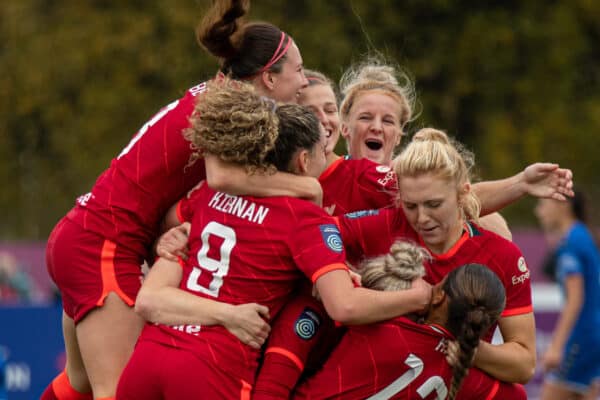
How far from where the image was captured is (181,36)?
2070 centimetres

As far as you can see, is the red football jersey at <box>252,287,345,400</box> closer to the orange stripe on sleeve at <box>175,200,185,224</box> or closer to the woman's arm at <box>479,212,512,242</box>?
the orange stripe on sleeve at <box>175,200,185,224</box>

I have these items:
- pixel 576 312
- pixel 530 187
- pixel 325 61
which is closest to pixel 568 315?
pixel 576 312

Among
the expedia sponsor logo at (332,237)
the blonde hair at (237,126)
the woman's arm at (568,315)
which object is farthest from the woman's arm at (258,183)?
the woman's arm at (568,315)

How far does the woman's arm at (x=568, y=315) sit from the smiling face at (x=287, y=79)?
5.07m

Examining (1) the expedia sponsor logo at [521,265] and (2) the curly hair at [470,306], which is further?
(1) the expedia sponsor logo at [521,265]

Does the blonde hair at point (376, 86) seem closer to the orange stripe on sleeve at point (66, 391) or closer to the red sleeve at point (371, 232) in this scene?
the red sleeve at point (371, 232)

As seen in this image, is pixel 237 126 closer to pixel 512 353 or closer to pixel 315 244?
pixel 315 244

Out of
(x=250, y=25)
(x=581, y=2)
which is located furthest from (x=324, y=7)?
(x=250, y=25)

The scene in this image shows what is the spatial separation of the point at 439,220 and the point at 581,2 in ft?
60.6

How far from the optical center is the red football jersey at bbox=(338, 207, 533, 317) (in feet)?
14.0

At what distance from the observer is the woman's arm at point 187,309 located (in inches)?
159

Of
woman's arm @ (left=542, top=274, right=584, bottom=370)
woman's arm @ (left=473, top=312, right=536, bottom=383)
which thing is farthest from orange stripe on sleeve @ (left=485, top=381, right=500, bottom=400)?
woman's arm @ (left=542, top=274, right=584, bottom=370)

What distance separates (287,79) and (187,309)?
3.77 feet

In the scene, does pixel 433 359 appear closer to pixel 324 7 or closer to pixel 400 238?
pixel 400 238
